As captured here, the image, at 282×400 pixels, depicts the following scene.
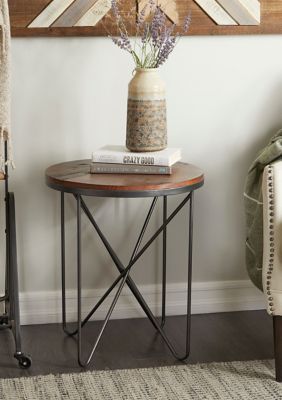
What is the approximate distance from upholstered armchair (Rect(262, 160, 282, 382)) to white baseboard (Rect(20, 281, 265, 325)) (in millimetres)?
661

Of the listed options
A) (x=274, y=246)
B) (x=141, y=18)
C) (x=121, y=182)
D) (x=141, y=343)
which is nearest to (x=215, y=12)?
(x=141, y=18)

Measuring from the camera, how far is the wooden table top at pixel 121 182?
2.35 m

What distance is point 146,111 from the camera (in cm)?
255

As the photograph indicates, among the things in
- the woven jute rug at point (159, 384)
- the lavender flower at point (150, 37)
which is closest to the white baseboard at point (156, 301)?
the woven jute rug at point (159, 384)

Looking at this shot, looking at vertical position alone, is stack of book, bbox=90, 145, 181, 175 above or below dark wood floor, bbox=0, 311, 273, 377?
above

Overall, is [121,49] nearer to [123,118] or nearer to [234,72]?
[123,118]

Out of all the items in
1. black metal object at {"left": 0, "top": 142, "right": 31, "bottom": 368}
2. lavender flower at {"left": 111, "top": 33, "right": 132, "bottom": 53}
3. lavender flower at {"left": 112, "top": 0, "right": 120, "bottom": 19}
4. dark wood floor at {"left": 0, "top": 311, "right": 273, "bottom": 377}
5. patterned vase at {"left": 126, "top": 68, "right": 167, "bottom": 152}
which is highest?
lavender flower at {"left": 112, "top": 0, "right": 120, "bottom": 19}

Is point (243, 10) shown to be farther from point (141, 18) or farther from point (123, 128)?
point (123, 128)

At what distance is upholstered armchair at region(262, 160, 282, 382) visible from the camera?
2.34m

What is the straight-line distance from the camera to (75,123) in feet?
9.36

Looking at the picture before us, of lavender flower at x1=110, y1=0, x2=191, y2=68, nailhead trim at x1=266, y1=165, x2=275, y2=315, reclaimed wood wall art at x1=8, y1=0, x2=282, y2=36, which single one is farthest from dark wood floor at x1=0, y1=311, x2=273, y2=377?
reclaimed wood wall art at x1=8, y1=0, x2=282, y2=36

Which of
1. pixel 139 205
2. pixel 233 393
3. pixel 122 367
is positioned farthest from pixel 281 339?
pixel 139 205

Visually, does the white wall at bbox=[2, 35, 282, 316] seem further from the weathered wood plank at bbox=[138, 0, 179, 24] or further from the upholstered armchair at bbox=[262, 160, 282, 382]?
the upholstered armchair at bbox=[262, 160, 282, 382]

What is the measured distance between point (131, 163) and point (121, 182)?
144mm
